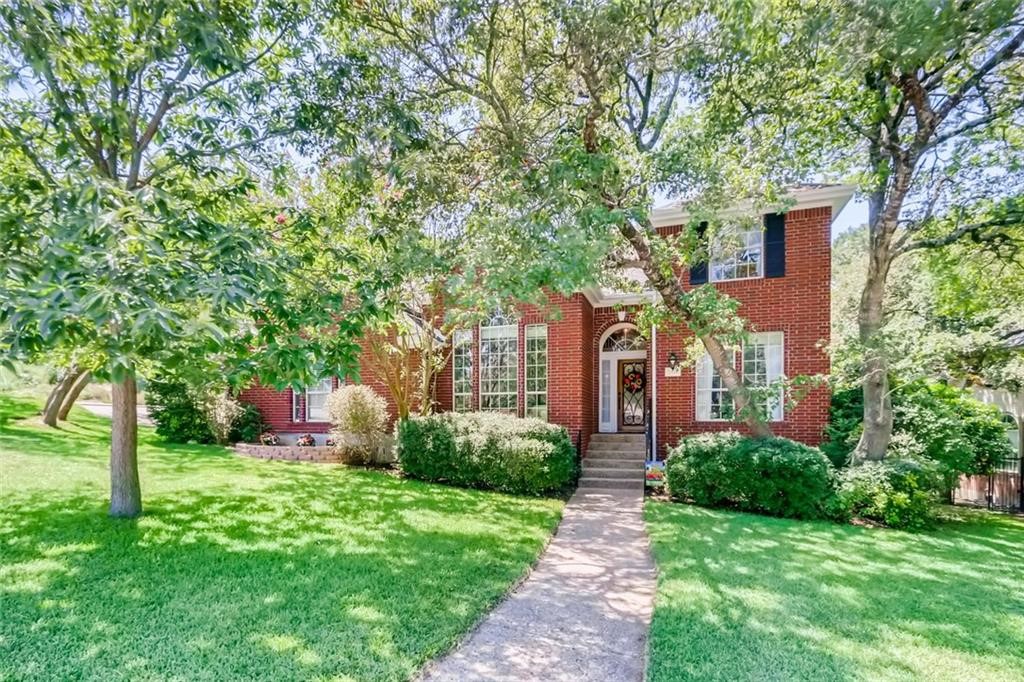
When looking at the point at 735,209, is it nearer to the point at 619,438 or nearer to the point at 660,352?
the point at 660,352

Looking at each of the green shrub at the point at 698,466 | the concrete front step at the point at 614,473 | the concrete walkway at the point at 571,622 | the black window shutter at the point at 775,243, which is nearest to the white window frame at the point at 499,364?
the concrete front step at the point at 614,473

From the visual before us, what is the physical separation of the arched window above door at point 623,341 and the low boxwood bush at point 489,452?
162 inches

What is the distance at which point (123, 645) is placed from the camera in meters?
3.92

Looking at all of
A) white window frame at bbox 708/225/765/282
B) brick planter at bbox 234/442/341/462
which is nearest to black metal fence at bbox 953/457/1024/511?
white window frame at bbox 708/225/765/282

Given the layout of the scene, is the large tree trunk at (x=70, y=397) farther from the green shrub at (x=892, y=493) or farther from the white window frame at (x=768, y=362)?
the green shrub at (x=892, y=493)

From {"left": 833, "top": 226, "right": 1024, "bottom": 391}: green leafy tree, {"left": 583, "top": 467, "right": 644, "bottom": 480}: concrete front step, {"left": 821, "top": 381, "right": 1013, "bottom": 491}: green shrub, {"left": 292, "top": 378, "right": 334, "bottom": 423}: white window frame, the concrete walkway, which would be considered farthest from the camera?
{"left": 292, "top": 378, "right": 334, "bottom": 423}: white window frame

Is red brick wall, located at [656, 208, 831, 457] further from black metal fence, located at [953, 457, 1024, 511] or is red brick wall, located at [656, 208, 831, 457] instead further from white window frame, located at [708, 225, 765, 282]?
black metal fence, located at [953, 457, 1024, 511]

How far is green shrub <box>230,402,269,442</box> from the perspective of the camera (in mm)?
15984

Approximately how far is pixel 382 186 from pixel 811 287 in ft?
32.1

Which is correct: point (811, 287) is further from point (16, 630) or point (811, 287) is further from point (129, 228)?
point (16, 630)

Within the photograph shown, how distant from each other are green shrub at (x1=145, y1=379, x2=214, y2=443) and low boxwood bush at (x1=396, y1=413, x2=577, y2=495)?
792cm

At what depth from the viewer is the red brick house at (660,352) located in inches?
468

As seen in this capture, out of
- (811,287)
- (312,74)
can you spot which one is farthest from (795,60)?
(312,74)

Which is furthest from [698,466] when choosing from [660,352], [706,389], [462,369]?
[462,369]
